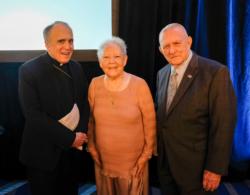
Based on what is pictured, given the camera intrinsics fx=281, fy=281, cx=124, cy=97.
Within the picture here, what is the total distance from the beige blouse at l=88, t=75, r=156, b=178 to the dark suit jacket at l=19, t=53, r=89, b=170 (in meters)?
0.14

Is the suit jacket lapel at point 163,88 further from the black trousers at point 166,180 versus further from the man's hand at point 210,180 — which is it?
the man's hand at point 210,180

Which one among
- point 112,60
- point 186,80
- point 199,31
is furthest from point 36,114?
point 199,31

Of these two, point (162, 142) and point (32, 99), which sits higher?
point (32, 99)

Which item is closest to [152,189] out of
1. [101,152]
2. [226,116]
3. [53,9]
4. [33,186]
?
[101,152]

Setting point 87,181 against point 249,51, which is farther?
point 87,181

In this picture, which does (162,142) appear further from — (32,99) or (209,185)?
(32,99)

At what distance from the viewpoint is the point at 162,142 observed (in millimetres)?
1802

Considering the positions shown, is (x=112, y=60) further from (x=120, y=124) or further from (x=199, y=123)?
(x=199, y=123)

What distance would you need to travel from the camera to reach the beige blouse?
178cm

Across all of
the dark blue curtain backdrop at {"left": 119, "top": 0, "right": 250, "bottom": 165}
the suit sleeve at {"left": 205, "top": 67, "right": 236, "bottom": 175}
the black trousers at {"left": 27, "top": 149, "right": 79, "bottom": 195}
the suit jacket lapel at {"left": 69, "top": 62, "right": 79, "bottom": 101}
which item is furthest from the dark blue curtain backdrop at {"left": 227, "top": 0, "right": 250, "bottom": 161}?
the black trousers at {"left": 27, "top": 149, "right": 79, "bottom": 195}

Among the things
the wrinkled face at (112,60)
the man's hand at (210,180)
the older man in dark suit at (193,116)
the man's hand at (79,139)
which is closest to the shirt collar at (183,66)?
the older man in dark suit at (193,116)

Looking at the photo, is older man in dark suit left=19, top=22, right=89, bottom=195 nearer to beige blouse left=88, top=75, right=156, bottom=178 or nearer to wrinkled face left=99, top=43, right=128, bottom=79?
beige blouse left=88, top=75, right=156, bottom=178

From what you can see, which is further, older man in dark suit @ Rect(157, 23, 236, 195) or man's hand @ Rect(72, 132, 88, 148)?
man's hand @ Rect(72, 132, 88, 148)

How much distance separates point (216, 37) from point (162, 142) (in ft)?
4.11
